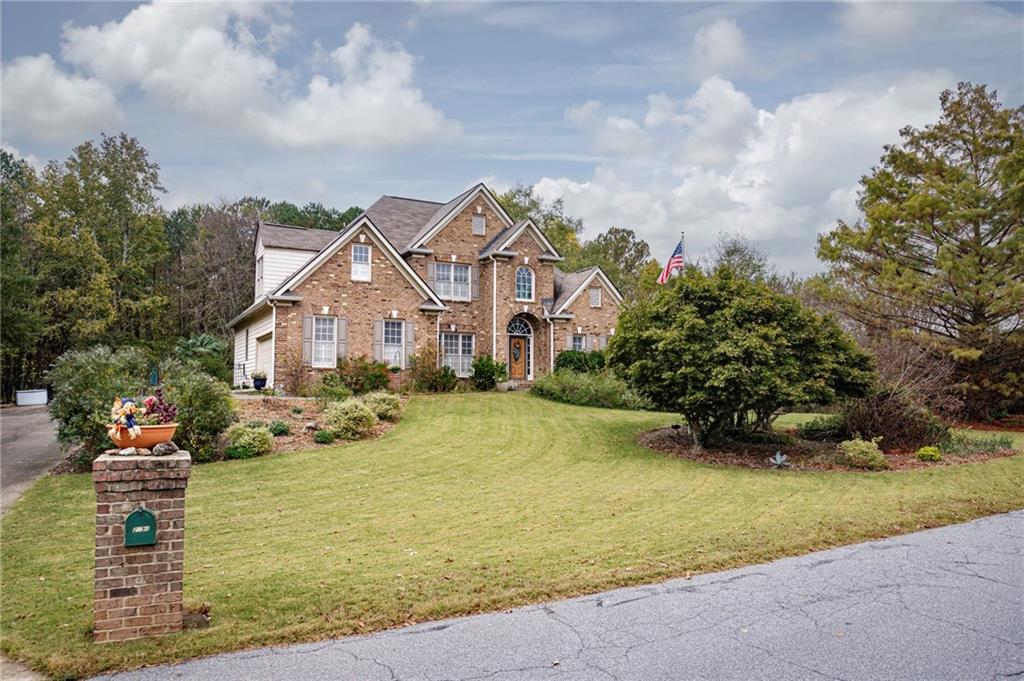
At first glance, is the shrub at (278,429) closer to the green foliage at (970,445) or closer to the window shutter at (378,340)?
the window shutter at (378,340)

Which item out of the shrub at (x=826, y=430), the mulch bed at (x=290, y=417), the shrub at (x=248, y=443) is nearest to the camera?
the shrub at (x=248, y=443)

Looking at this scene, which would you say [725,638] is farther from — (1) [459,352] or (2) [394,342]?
(1) [459,352]

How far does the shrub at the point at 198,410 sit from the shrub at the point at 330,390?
457 cm

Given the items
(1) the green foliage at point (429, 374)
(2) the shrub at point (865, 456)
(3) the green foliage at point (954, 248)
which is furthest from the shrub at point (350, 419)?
(3) the green foliage at point (954, 248)

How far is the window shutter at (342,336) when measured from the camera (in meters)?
22.8

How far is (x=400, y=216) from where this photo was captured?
96.6ft

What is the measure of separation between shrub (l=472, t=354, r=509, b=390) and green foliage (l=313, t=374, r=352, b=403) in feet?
19.8

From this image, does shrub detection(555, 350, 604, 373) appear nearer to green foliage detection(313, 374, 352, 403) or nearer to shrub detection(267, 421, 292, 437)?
green foliage detection(313, 374, 352, 403)

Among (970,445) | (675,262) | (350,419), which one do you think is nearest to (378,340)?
(350,419)

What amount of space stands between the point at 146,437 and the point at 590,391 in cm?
1842

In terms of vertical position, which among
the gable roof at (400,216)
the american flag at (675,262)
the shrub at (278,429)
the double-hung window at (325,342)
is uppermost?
the gable roof at (400,216)

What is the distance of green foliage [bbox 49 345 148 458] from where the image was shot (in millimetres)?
12227

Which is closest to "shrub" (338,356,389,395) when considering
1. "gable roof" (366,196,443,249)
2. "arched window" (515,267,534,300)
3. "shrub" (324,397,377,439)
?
"shrub" (324,397,377,439)

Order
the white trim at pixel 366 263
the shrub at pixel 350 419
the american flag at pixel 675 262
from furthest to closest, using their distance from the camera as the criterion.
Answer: the white trim at pixel 366 263, the american flag at pixel 675 262, the shrub at pixel 350 419
